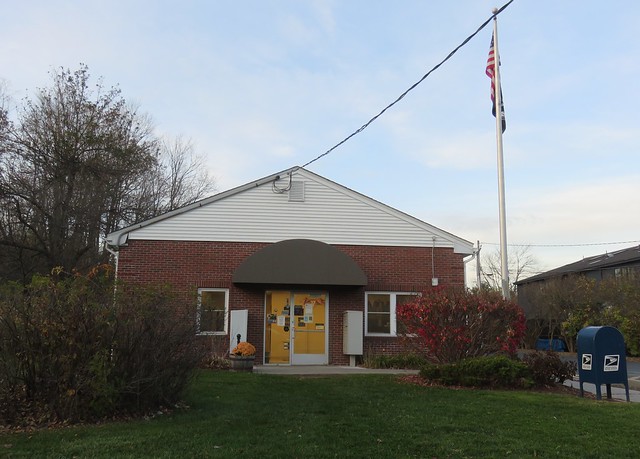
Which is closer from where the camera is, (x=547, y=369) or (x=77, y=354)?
(x=77, y=354)

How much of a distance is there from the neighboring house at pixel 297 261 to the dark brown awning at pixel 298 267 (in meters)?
0.03

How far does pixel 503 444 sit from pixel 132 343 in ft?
15.9

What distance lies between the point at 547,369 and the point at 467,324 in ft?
5.77

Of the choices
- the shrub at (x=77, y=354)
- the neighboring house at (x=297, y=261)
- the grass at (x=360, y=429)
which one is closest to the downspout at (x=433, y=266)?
the neighboring house at (x=297, y=261)

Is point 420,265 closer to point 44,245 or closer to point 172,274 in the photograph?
point 172,274

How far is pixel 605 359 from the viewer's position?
1012 centimetres

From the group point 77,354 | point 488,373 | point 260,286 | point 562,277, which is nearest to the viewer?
point 77,354

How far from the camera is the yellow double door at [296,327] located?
16422 millimetres

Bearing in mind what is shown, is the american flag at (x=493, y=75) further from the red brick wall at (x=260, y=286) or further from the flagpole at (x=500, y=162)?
the red brick wall at (x=260, y=286)

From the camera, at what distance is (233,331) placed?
1559 cm

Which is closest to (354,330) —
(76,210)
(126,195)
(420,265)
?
(420,265)

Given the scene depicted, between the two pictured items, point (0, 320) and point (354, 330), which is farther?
point (354, 330)

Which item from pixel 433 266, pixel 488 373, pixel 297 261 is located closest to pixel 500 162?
pixel 433 266

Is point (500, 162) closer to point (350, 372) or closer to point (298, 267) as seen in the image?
point (298, 267)
